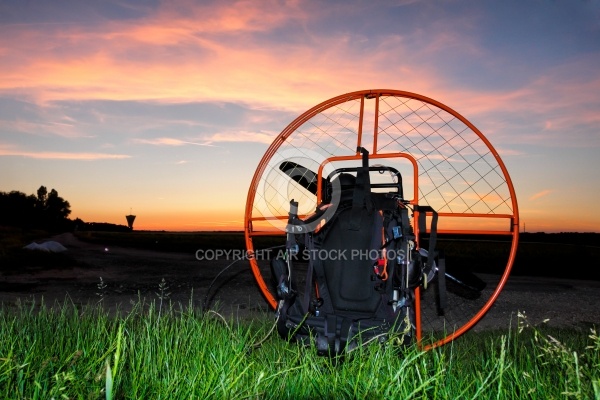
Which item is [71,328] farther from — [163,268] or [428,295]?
[163,268]

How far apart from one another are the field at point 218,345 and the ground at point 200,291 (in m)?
0.03

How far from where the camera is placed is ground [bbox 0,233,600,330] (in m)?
7.92

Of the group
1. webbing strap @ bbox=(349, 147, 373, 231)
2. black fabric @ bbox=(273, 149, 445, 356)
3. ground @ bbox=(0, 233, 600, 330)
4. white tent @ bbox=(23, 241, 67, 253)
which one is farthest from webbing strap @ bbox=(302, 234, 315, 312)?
white tent @ bbox=(23, 241, 67, 253)

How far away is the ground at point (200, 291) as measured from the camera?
7.92 metres

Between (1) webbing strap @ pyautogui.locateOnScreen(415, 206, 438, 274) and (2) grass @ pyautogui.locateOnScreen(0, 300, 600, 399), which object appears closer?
(2) grass @ pyautogui.locateOnScreen(0, 300, 600, 399)

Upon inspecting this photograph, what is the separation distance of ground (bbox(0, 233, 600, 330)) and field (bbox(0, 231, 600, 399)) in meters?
0.03

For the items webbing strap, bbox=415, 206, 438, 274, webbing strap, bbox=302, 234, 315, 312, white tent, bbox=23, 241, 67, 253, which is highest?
webbing strap, bbox=415, 206, 438, 274

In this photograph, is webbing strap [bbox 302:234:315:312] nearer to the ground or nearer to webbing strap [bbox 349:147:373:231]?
webbing strap [bbox 349:147:373:231]

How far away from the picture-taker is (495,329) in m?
6.95

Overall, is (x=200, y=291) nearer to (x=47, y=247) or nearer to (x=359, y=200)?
(x=359, y=200)

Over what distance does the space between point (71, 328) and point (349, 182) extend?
2849 millimetres

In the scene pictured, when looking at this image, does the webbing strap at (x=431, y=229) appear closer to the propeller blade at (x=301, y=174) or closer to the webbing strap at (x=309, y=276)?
the webbing strap at (x=309, y=276)

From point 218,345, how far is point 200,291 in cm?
554

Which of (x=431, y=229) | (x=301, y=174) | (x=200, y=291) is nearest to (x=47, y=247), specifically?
(x=200, y=291)
